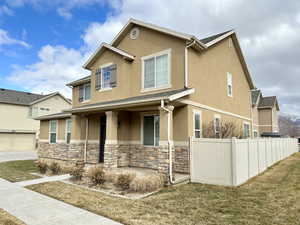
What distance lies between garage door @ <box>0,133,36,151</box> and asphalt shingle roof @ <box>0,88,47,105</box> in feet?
15.2

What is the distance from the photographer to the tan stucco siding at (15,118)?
2853cm

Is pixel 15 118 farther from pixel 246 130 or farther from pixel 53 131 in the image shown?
pixel 246 130

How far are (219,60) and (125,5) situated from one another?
665 cm

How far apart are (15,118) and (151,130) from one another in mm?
26890

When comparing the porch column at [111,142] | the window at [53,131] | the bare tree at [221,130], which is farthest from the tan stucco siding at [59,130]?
the bare tree at [221,130]

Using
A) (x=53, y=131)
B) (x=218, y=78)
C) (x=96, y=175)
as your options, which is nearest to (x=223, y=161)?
(x=96, y=175)

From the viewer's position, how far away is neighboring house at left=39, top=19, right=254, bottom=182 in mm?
9227

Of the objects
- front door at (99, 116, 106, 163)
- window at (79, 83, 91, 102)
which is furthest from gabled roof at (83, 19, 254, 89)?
front door at (99, 116, 106, 163)

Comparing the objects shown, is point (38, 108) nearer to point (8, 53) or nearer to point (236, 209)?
point (8, 53)

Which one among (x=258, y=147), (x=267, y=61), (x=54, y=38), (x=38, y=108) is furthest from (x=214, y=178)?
(x=38, y=108)

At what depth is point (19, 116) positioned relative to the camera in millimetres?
29984

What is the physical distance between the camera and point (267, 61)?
26.2m

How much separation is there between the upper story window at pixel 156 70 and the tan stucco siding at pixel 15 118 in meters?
26.4

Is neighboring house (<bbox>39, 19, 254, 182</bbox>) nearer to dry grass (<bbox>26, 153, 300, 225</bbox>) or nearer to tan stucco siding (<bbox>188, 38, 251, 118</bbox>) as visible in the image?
tan stucco siding (<bbox>188, 38, 251, 118</bbox>)
